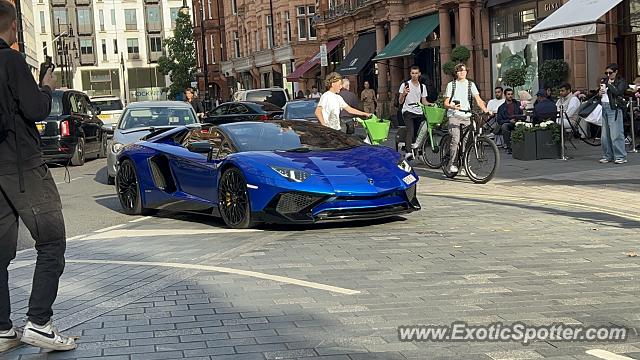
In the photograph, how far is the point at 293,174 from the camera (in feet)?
29.1

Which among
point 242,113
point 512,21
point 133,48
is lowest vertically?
point 242,113

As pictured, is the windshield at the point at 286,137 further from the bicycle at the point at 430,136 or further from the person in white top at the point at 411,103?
the person in white top at the point at 411,103

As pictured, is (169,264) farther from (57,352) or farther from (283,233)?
(57,352)

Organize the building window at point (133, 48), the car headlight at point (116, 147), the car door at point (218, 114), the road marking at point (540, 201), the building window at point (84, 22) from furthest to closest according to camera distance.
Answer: the building window at point (133, 48) → the building window at point (84, 22) → the car door at point (218, 114) → the car headlight at point (116, 147) → the road marking at point (540, 201)

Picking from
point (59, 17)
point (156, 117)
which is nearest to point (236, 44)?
point (59, 17)

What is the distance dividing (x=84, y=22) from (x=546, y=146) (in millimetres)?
108277

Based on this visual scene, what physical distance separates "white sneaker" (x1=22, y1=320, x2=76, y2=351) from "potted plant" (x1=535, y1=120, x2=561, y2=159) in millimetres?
12707

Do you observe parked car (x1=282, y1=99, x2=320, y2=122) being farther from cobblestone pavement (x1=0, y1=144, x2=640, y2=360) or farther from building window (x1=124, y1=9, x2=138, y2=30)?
building window (x1=124, y1=9, x2=138, y2=30)

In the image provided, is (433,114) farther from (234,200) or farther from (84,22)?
(84,22)

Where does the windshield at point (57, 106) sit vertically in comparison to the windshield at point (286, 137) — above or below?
above

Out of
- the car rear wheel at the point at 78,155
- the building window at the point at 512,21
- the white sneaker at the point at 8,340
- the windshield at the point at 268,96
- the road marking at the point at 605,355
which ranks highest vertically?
the building window at the point at 512,21

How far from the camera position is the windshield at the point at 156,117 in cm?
1664

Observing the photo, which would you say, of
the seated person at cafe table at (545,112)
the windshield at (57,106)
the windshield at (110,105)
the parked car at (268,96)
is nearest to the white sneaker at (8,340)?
the seated person at cafe table at (545,112)

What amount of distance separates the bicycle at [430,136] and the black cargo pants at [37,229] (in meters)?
10.4
